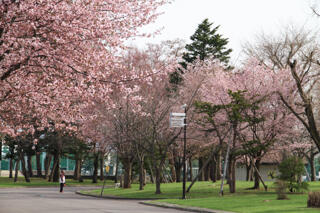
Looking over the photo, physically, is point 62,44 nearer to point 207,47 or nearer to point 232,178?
point 232,178

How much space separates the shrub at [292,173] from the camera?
1115 inches

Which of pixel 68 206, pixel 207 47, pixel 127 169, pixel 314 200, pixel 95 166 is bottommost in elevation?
pixel 68 206

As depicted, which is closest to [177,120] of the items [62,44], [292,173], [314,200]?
[292,173]

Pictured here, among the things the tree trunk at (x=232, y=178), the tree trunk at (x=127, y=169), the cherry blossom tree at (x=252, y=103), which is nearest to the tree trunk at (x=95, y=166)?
the tree trunk at (x=127, y=169)

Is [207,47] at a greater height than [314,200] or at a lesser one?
greater

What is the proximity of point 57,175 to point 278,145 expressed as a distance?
3214 centimetres

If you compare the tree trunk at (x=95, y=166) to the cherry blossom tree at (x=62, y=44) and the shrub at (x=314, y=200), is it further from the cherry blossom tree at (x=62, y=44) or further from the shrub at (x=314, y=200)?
the cherry blossom tree at (x=62, y=44)

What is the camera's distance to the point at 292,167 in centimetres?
2834

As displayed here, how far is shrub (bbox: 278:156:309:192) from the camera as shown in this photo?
28312 mm

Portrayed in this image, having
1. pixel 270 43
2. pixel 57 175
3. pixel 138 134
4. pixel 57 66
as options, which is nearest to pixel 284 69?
pixel 270 43

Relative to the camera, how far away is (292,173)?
28391 millimetres

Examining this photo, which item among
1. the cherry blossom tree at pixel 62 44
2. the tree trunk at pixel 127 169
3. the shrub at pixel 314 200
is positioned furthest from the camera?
the tree trunk at pixel 127 169

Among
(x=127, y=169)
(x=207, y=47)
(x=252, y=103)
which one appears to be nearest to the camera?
(x=252, y=103)

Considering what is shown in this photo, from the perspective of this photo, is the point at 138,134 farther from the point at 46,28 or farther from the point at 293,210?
the point at 46,28
